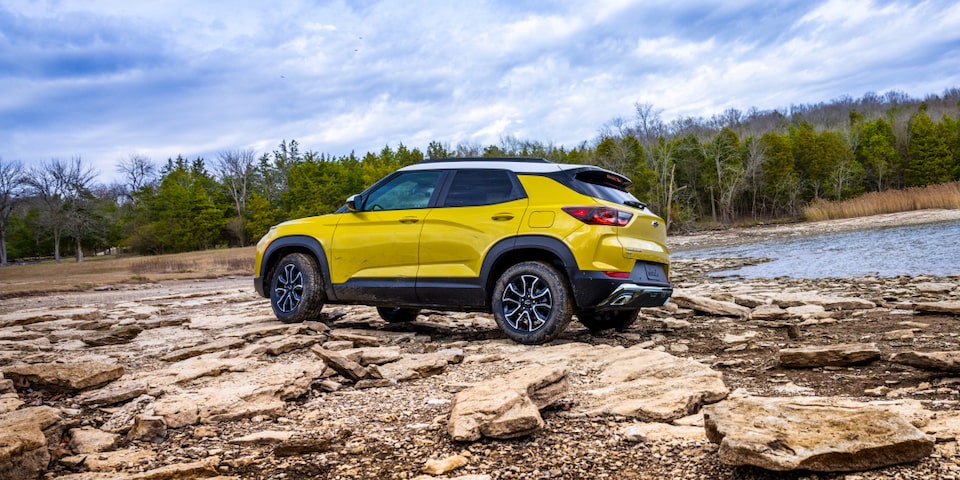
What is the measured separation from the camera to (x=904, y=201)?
135 feet

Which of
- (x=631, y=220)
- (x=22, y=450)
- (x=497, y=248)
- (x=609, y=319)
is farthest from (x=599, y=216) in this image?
(x=22, y=450)

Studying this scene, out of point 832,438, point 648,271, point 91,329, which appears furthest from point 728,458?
point 91,329

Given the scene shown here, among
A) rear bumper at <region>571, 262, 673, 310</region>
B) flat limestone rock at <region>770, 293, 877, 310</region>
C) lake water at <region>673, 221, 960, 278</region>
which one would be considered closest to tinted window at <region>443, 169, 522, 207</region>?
rear bumper at <region>571, 262, 673, 310</region>

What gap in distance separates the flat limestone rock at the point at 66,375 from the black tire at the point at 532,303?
10.7 ft

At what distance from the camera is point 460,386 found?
4559mm

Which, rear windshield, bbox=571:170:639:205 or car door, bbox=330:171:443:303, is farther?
car door, bbox=330:171:443:303

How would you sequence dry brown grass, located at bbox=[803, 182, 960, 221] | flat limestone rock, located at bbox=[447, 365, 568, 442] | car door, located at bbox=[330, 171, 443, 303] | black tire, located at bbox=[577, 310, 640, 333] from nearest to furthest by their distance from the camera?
flat limestone rock, located at bbox=[447, 365, 568, 442] → car door, located at bbox=[330, 171, 443, 303] → black tire, located at bbox=[577, 310, 640, 333] → dry brown grass, located at bbox=[803, 182, 960, 221]

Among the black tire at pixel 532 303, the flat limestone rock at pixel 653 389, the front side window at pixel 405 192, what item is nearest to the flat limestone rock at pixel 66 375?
the front side window at pixel 405 192

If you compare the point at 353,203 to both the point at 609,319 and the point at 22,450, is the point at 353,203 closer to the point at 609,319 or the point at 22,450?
the point at 609,319

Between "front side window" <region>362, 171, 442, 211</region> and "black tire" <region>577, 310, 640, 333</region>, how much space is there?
2115mm

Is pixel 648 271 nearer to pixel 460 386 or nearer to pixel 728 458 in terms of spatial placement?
pixel 460 386

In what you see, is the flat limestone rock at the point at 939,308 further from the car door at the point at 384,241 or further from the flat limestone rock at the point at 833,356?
the car door at the point at 384,241

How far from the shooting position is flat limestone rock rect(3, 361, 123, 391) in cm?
448

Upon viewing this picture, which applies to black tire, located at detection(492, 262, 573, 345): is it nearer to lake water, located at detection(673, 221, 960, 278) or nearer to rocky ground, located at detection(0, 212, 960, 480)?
rocky ground, located at detection(0, 212, 960, 480)
